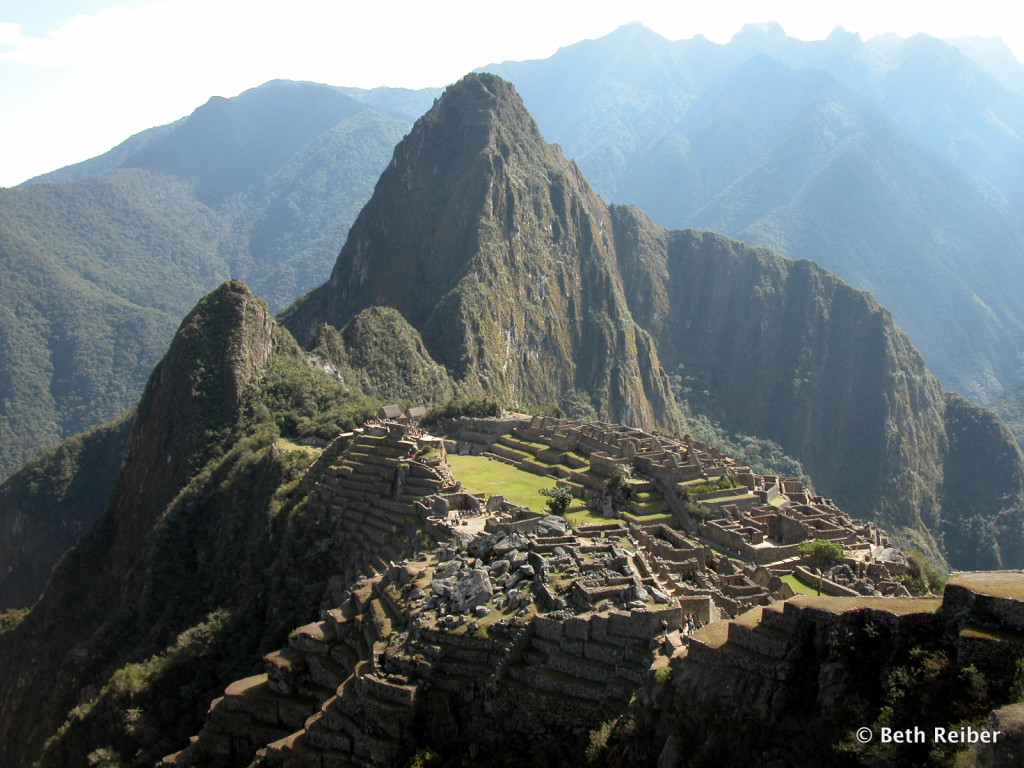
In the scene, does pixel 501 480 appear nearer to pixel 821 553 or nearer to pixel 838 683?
pixel 821 553

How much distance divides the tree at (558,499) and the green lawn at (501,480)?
1.35 feet

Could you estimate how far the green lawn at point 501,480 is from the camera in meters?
50.4

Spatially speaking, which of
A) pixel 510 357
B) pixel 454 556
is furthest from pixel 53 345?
pixel 454 556

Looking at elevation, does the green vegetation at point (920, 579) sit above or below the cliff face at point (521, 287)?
below

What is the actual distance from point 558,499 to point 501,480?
921 cm

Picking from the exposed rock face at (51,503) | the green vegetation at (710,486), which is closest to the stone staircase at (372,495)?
the green vegetation at (710,486)

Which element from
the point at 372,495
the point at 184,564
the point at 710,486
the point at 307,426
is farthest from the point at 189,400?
the point at 710,486

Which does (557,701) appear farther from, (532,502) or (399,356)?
(399,356)

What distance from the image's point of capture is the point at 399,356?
11825 centimetres

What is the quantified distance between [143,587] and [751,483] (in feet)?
146

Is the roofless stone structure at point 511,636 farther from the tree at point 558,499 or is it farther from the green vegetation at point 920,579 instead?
the tree at point 558,499

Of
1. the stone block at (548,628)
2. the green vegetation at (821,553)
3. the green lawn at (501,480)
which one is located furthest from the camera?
the green lawn at (501,480)

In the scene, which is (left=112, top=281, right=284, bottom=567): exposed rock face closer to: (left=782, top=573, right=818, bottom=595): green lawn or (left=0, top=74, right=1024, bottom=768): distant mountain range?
(left=0, top=74, right=1024, bottom=768): distant mountain range

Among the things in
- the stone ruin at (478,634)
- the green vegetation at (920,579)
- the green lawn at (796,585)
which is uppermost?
the stone ruin at (478,634)
